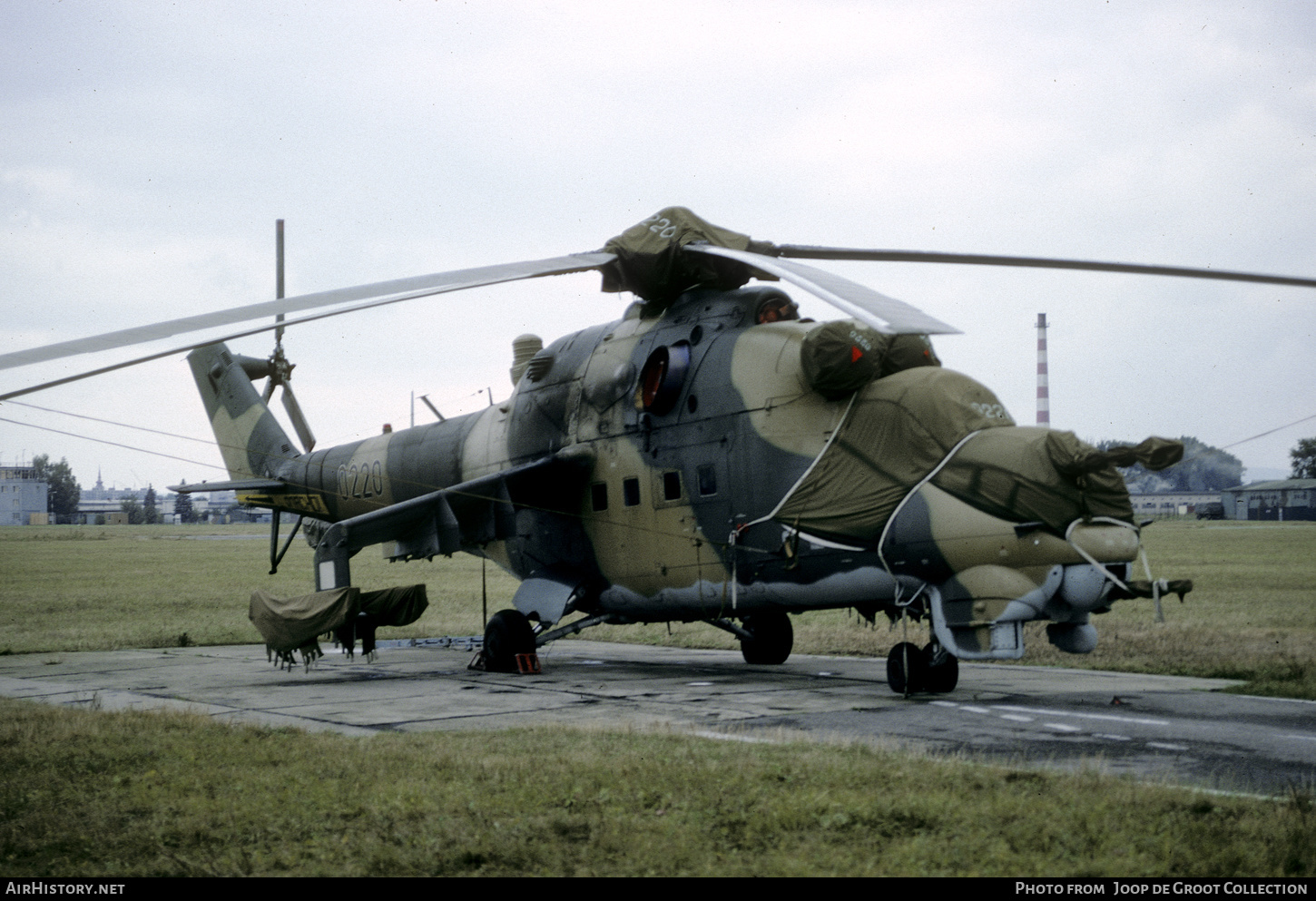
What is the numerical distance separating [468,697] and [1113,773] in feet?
23.1

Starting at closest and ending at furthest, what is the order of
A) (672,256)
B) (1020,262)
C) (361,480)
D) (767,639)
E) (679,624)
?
(1020,262) → (672,256) → (767,639) → (361,480) → (679,624)

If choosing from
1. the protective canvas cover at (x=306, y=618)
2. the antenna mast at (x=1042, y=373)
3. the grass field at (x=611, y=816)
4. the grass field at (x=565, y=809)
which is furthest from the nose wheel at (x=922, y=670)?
the antenna mast at (x=1042, y=373)

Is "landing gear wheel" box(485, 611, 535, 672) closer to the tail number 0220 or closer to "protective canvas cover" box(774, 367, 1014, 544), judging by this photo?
the tail number 0220

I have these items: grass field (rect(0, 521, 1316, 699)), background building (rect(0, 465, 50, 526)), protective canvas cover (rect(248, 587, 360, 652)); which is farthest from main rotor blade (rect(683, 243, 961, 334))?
background building (rect(0, 465, 50, 526))

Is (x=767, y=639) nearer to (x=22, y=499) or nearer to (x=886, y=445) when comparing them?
(x=886, y=445)

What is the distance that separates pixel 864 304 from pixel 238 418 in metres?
16.1

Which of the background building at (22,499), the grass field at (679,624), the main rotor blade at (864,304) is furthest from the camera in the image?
the background building at (22,499)

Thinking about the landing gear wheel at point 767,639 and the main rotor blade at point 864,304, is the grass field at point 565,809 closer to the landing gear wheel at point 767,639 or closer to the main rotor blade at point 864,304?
the main rotor blade at point 864,304

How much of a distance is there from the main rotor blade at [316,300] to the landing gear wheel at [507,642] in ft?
16.1

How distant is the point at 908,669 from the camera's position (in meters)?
11.4

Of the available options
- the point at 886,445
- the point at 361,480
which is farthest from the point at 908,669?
the point at 361,480

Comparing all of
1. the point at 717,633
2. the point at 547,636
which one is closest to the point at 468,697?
the point at 547,636

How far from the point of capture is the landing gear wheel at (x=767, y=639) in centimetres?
1563

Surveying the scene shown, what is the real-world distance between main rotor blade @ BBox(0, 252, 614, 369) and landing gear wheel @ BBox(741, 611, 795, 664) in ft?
18.6
